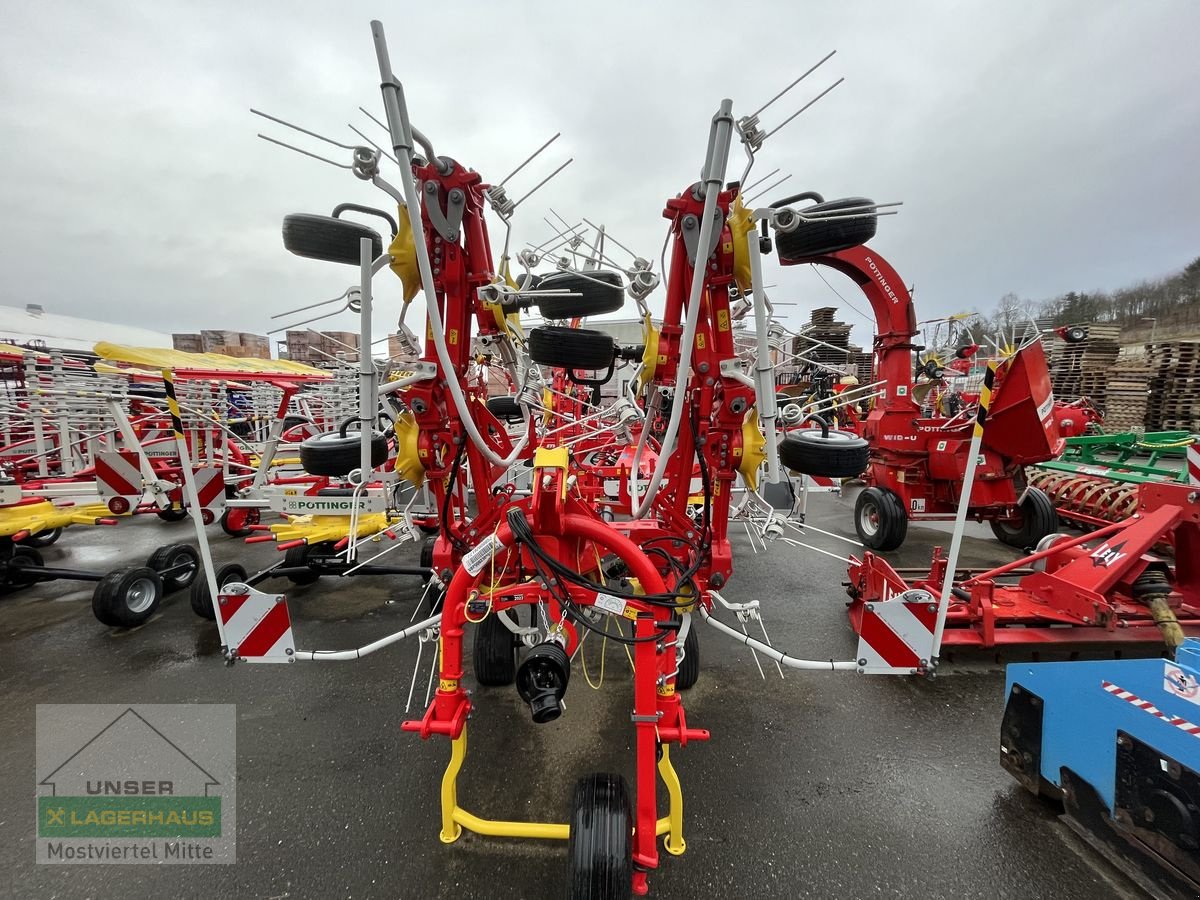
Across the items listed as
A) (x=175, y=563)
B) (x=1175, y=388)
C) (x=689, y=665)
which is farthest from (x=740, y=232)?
(x=1175, y=388)

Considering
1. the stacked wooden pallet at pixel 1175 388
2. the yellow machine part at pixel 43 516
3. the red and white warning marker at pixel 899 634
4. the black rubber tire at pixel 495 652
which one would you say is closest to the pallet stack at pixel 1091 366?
the stacked wooden pallet at pixel 1175 388

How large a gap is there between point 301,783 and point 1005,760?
340cm

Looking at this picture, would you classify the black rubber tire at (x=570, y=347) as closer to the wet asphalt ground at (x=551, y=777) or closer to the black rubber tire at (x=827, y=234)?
the black rubber tire at (x=827, y=234)

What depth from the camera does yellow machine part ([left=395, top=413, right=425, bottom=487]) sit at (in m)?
2.28

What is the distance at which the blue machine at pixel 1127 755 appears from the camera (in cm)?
157

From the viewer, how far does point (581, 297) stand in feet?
7.87

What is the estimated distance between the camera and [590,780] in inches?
65.9

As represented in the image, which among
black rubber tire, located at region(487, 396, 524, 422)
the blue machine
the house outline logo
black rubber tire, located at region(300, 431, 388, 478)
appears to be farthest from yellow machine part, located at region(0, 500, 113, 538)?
the blue machine

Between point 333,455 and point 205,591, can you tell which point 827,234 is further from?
point 205,591

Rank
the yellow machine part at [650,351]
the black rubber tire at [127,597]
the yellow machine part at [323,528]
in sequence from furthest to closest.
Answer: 1. the yellow machine part at [323,528]
2. the black rubber tire at [127,597]
3. the yellow machine part at [650,351]

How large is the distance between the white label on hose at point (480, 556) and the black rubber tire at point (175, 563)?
409 centimetres

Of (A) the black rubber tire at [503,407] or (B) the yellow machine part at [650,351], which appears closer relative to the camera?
(B) the yellow machine part at [650,351]

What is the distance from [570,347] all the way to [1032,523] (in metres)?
6.34

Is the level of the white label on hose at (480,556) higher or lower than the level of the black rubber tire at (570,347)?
lower
